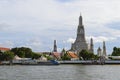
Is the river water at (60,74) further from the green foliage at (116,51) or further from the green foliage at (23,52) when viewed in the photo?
the green foliage at (116,51)

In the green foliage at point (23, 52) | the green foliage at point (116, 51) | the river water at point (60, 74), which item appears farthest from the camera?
the green foliage at point (116, 51)

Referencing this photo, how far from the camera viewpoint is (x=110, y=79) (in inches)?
2304

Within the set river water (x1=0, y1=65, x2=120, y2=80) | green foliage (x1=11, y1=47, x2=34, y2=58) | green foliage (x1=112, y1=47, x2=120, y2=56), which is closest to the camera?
river water (x1=0, y1=65, x2=120, y2=80)

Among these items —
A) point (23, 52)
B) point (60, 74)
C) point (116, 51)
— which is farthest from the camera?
point (116, 51)

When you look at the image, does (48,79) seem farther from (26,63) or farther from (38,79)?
(26,63)

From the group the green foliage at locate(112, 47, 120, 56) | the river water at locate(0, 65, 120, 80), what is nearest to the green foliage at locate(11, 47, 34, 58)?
the green foliage at locate(112, 47, 120, 56)

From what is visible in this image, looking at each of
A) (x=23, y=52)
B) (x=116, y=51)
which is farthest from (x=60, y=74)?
(x=116, y=51)

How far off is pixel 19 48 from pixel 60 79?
398ft

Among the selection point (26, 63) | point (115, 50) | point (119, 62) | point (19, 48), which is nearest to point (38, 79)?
point (26, 63)

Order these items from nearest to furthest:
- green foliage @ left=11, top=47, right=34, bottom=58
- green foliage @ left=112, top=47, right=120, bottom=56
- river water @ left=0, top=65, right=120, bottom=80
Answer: river water @ left=0, top=65, right=120, bottom=80 → green foliage @ left=11, top=47, right=34, bottom=58 → green foliage @ left=112, top=47, right=120, bottom=56

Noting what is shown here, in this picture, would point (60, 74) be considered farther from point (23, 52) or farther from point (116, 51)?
point (116, 51)

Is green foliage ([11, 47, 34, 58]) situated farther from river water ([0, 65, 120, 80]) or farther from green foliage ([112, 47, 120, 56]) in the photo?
river water ([0, 65, 120, 80])

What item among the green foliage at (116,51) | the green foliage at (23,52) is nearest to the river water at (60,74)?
the green foliage at (23,52)

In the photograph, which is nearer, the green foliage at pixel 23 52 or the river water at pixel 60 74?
the river water at pixel 60 74
